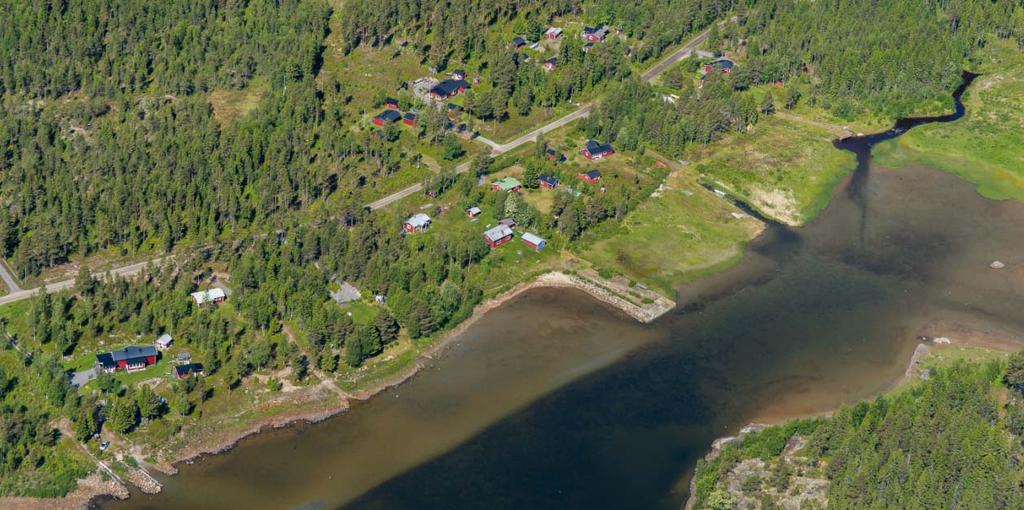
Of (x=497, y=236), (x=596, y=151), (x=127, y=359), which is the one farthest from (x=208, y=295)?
(x=596, y=151)

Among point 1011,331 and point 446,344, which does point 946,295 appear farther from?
point 446,344

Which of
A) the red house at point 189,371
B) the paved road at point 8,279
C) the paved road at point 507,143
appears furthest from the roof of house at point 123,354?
the paved road at point 507,143

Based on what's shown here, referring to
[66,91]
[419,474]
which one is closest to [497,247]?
[419,474]

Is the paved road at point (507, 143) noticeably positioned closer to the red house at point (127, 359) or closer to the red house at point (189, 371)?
the red house at point (189, 371)

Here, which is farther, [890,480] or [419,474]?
[419,474]

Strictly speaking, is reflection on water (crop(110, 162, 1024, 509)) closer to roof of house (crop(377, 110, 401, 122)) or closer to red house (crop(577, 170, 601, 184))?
red house (crop(577, 170, 601, 184))
